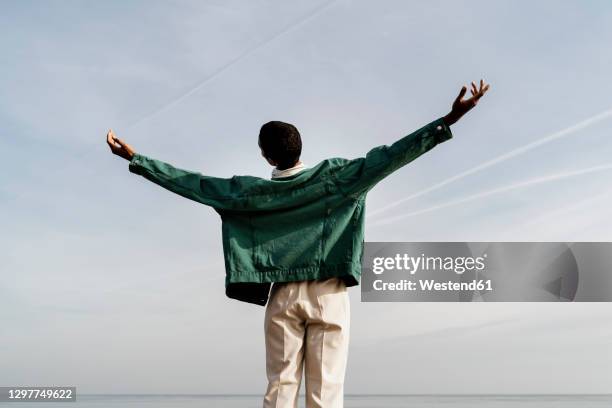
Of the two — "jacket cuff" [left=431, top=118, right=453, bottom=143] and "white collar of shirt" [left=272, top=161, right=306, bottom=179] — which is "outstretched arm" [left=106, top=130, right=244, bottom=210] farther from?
"jacket cuff" [left=431, top=118, right=453, bottom=143]

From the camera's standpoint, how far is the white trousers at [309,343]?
3.30 metres

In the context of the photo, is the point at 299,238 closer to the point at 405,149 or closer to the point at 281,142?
the point at 281,142

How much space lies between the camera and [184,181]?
3785mm

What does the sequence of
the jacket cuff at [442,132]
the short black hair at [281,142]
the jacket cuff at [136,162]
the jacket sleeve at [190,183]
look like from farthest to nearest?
the jacket cuff at [136,162]
the jacket sleeve at [190,183]
the short black hair at [281,142]
the jacket cuff at [442,132]

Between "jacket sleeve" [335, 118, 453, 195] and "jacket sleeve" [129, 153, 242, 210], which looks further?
"jacket sleeve" [129, 153, 242, 210]

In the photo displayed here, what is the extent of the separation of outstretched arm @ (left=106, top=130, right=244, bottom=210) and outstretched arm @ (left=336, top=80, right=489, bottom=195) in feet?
1.98

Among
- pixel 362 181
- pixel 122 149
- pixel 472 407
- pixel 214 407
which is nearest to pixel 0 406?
pixel 214 407

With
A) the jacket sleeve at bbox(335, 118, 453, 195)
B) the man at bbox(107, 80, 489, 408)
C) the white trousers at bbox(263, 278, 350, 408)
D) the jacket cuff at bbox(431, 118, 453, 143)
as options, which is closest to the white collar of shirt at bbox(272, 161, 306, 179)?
the man at bbox(107, 80, 489, 408)

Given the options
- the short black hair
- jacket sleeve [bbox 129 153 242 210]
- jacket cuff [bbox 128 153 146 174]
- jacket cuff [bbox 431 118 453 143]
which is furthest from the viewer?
jacket cuff [bbox 128 153 146 174]

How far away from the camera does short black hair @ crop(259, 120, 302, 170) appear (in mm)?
3531

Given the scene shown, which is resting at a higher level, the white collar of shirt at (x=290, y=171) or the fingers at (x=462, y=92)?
the fingers at (x=462, y=92)

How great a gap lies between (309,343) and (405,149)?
0.96 metres

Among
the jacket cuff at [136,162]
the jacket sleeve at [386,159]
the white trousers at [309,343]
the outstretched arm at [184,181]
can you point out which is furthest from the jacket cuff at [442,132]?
the jacket cuff at [136,162]

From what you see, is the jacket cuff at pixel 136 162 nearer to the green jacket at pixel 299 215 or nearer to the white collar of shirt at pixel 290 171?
the green jacket at pixel 299 215
